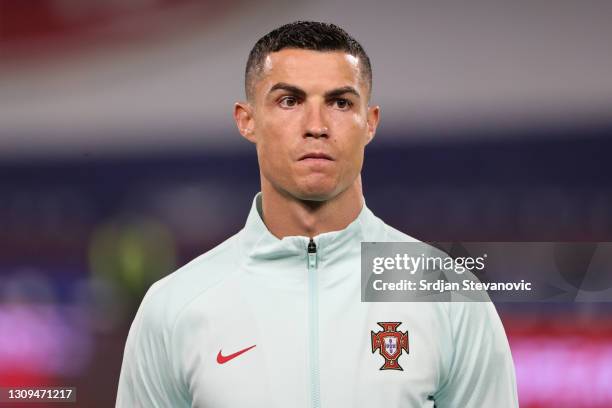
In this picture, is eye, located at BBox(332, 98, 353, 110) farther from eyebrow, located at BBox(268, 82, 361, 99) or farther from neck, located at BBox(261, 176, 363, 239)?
neck, located at BBox(261, 176, 363, 239)

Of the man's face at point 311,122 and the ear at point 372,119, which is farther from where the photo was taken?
the ear at point 372,119

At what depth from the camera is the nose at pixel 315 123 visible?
2.05 metres

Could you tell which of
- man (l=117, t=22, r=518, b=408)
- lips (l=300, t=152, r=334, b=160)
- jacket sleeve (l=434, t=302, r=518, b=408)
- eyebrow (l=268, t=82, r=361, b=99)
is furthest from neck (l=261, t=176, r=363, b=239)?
jacket sleeve (l=434, t=302, r=518, b=408)

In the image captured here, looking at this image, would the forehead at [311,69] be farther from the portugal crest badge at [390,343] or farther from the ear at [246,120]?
the portugal crest badge at [390,343]

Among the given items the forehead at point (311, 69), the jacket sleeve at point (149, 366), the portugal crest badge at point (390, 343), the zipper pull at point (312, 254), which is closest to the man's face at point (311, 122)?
the forehead at point (311, 69)

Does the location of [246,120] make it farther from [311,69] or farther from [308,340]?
[308,340]

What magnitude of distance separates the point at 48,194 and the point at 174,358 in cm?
78

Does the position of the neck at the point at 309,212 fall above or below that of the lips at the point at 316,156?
below

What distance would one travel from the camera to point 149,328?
87.0 inches

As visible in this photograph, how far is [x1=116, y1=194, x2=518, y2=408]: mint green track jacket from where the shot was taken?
206cm

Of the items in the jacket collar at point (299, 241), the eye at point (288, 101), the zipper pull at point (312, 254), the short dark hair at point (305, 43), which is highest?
the short dark hair at point (305, 43)

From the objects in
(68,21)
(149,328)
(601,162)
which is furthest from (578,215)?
(68,21)

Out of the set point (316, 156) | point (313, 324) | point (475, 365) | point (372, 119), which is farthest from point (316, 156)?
point (475, 365)

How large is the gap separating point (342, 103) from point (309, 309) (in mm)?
496
